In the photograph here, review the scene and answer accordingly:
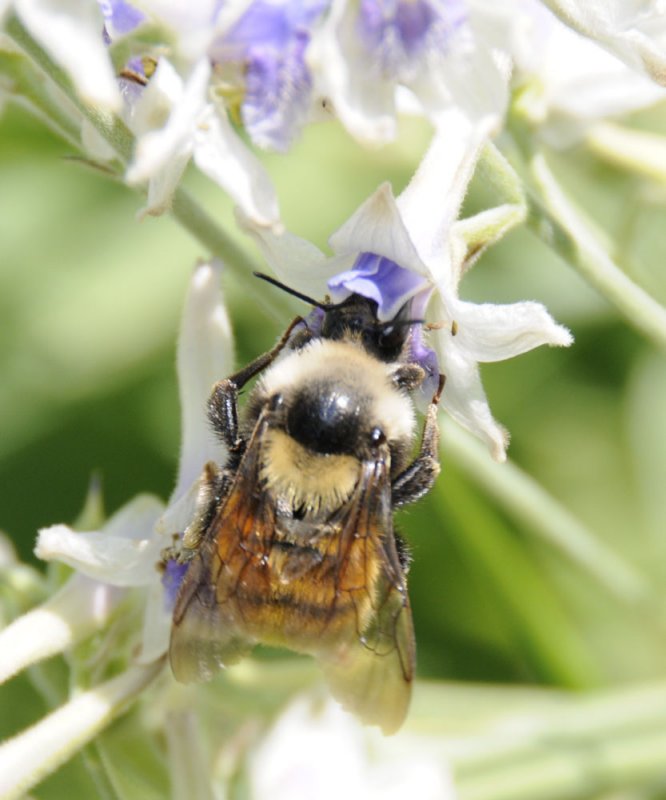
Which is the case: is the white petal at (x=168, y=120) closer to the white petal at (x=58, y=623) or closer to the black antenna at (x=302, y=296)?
the black antenna at (x=302, y=296)

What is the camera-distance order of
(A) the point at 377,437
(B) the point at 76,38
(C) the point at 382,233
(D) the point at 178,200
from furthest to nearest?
(D) the point at 178,200 < (A) the point at 377,437 < (C) the point at 382,233 < (B) the point at 76,38

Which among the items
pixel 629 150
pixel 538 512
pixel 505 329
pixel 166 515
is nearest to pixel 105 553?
pixel 166 515

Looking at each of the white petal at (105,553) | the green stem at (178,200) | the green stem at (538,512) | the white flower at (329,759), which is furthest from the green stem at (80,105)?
the white flower at (329,759)

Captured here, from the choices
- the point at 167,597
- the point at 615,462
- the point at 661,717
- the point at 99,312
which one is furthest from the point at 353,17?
the point at 615,462

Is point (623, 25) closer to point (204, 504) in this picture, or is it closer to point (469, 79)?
point (469, 79)

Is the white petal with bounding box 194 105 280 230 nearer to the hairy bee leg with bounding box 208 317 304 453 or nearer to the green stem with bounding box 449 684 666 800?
the hairy bee leg with bounding box 208 317 304 453

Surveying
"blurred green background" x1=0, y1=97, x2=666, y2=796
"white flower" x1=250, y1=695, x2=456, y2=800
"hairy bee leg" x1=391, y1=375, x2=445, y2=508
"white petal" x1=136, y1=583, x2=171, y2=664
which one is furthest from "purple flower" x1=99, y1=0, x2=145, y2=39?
"blurred green background" x1=0, y1=97, x2=666, y2=796
